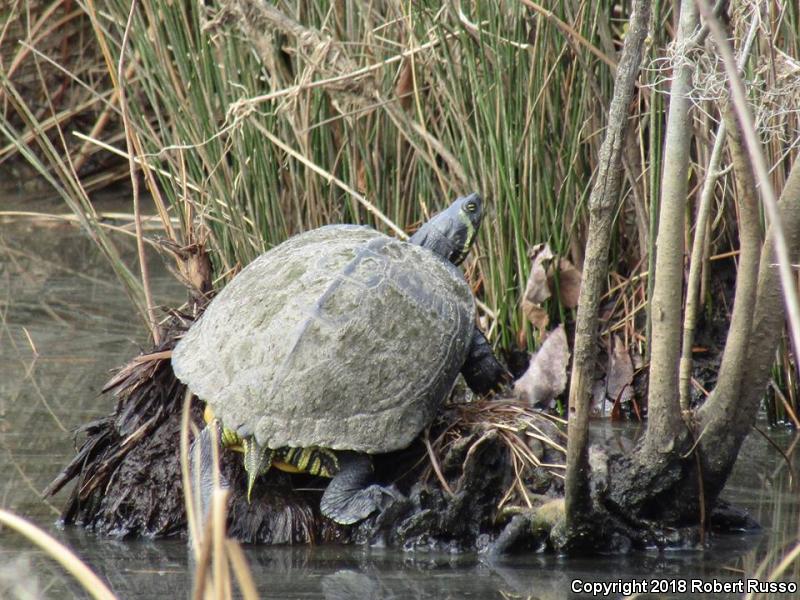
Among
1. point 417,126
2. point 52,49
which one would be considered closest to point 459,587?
point 417,126

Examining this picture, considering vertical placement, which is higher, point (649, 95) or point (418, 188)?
point (649, 95)

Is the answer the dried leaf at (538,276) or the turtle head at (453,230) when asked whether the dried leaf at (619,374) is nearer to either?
the dried leaf at (538,276)

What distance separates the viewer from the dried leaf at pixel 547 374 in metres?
3.93

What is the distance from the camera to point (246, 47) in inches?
160

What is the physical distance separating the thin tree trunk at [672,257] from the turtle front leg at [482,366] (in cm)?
66

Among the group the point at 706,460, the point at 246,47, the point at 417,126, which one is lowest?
the point at 706,460

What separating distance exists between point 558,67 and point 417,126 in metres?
0.55

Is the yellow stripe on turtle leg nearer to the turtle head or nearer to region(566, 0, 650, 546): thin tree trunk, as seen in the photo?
region(566, 0, 650, 546): thin tree trunk

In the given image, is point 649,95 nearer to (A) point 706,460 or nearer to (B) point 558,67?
(B) point 558,67

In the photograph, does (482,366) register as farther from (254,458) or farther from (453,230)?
(254,458)

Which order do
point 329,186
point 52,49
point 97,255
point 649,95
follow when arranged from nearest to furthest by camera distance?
point 649,95
point 329,186
point 97,255
point 52,49

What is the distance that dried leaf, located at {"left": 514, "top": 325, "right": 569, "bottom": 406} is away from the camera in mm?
3928

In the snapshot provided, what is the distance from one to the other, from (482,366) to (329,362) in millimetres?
599

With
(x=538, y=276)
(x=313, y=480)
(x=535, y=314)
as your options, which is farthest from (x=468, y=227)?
(x=313, y=480)
